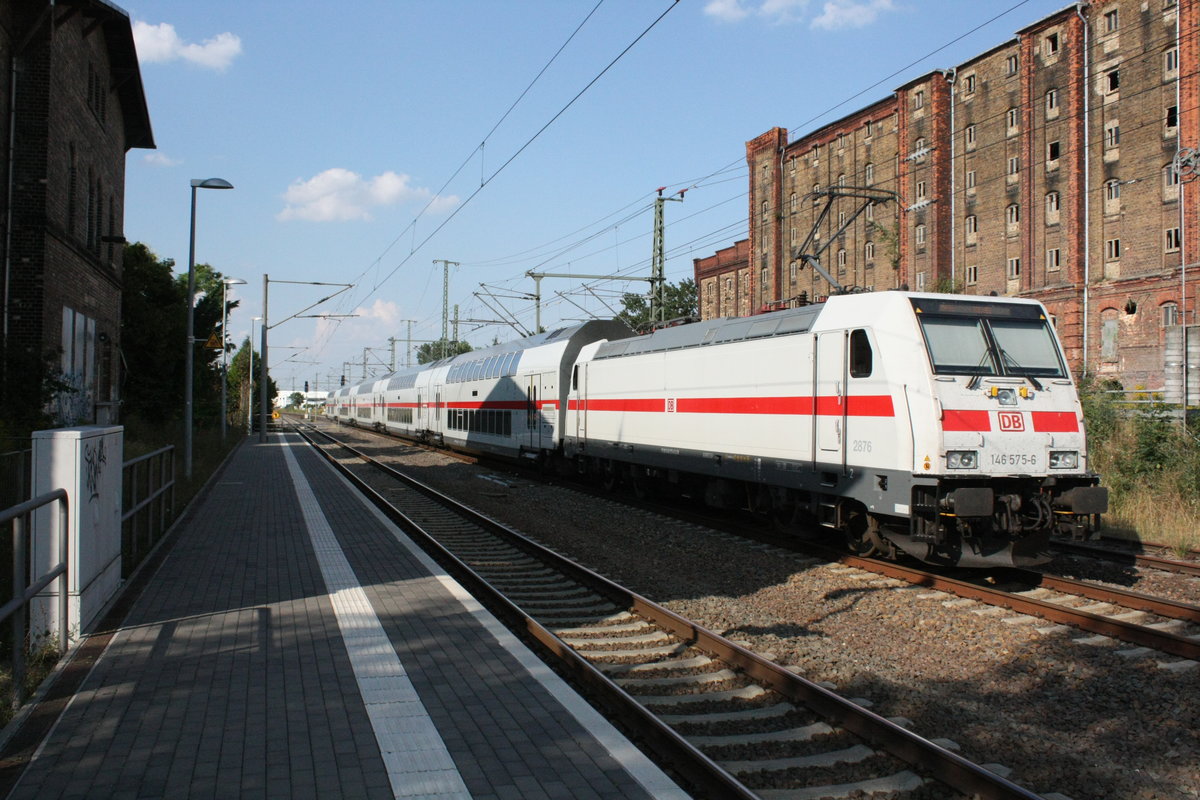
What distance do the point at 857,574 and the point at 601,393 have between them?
9.26 meters

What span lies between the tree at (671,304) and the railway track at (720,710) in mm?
41256

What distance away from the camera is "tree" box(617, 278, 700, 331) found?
51.3 metres

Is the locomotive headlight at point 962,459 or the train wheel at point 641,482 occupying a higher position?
the locomotive headlight at point 962,459

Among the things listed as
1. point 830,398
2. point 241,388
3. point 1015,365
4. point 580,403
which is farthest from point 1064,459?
point 241,388

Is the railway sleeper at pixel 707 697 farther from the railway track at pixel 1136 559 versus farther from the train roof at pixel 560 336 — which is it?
the train roof at pixel 560 336

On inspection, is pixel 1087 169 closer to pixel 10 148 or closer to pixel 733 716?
pixel 10 148

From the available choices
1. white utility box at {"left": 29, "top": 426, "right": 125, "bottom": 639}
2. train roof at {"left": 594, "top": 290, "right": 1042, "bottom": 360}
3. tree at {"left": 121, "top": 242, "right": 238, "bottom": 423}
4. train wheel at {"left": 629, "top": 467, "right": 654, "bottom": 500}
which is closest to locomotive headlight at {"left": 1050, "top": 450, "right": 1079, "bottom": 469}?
train roof at {"left": 594, "top": 290, "right": 1042, "bottom": 360}

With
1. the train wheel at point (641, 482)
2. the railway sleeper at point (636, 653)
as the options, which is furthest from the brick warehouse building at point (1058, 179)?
the railway sleeper at point (636, 653)

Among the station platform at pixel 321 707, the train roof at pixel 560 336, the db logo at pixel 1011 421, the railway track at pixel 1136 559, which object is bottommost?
the station platform at pixel 321 707

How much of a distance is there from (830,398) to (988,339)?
6.00ft

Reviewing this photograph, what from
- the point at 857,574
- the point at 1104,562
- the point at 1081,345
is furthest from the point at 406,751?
the point at 1081,345

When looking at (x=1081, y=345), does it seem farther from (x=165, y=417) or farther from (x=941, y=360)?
(x=165, y=417)

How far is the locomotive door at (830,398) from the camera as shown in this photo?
10594 mm

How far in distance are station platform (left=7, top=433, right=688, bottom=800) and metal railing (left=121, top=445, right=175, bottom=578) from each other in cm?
87
